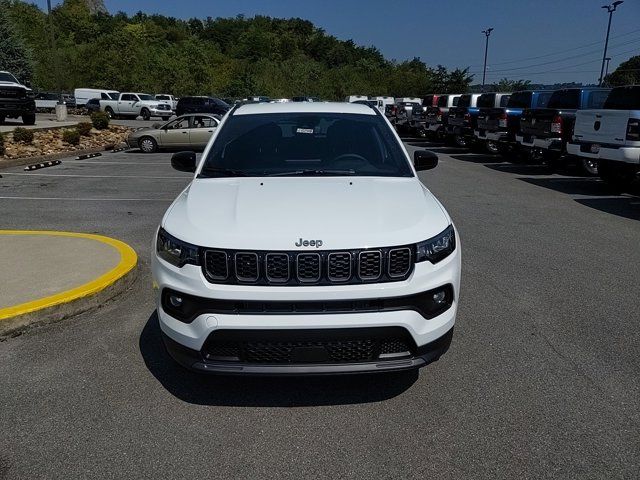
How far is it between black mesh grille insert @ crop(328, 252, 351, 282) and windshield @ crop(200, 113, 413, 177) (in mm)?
1283

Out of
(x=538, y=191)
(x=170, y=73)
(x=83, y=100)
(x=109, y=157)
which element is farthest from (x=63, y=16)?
(x=538, y=191)

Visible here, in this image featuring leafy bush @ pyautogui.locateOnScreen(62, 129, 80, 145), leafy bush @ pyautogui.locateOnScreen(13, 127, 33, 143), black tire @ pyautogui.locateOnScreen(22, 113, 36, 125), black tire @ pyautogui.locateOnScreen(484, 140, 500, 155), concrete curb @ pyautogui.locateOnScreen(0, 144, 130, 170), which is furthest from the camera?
black tire @ pyautogui.locateOnScreen(22, 113, 36, 125)


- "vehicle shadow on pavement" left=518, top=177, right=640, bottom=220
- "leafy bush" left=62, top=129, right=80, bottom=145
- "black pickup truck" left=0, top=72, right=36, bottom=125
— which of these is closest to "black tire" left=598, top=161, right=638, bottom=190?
"vehicle shadow on pavement" left=518, top=177, right=640, bottom=220

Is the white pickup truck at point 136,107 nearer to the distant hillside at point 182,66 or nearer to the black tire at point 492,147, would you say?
the distant hillside at point 182,66

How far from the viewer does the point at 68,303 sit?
4.55m

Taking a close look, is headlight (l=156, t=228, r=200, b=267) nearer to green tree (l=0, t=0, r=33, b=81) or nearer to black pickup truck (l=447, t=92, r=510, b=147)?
black pickup truck (l=447, t=92, r=510, b=147)

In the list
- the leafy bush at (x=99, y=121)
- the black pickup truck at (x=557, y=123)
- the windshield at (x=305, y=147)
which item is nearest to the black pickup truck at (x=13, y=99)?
the leafy bush at (x=99, y=121)

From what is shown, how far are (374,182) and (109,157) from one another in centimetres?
1617

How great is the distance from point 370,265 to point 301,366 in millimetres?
652

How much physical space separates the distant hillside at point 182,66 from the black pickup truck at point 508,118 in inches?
1420

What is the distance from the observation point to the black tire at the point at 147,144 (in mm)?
19812

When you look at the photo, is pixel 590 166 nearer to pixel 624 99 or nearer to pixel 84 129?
pixel 624 99

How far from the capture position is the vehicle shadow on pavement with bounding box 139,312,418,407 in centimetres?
336

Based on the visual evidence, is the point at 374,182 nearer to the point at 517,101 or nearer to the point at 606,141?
the point at 606,141
